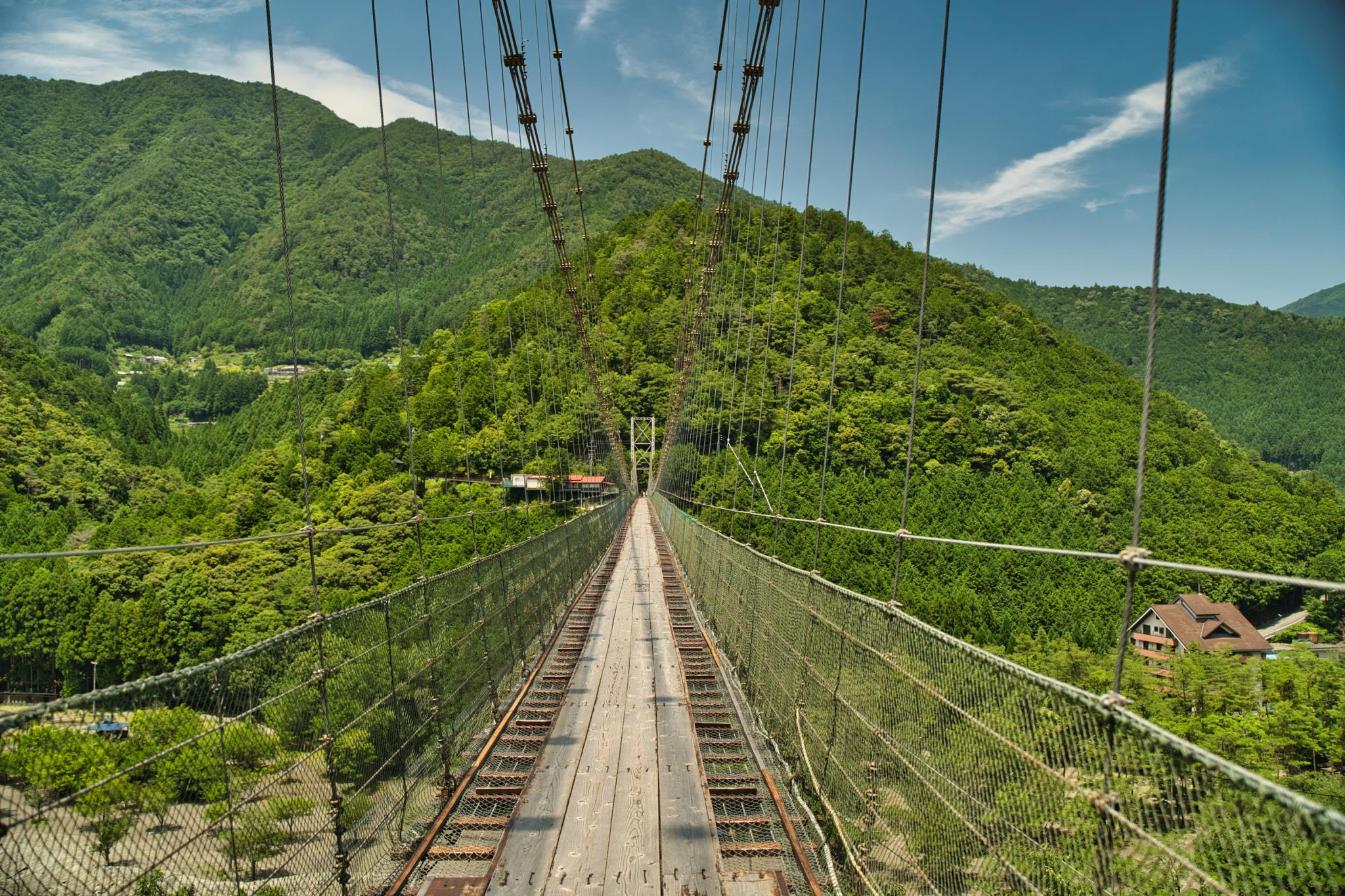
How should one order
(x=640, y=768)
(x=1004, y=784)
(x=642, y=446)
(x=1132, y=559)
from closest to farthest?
(x=1132, y=559)
(x=1004, y=784)
(x=640, y=768)
(x=642, y=446)

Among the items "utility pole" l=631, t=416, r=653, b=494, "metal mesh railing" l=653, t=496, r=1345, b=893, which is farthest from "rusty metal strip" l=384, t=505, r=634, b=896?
"utility pole" l=631, t=416, r=653, b=494

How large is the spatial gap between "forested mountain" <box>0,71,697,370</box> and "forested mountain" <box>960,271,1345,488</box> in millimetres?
44614

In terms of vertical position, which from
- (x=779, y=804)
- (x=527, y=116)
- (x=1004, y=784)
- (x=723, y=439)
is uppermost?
(x=527, y=116)

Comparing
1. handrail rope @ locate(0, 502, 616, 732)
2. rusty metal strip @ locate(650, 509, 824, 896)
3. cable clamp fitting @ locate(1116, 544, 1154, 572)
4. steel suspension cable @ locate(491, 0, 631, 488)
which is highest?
steel suspension cable @ locate(491, 0, 631, 488)

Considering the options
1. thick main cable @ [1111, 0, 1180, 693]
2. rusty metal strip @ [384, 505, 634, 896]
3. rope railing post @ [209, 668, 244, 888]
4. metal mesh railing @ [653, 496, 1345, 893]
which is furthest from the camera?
rusty metal strip @ [384, 505, 634, 896]

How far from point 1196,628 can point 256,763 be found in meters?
33.9

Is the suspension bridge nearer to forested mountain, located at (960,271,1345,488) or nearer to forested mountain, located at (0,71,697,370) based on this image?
forested mountain, located at (0,71,697,370)

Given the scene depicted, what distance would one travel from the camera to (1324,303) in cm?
12656

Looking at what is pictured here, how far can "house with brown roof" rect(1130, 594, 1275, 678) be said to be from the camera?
88.3 ft

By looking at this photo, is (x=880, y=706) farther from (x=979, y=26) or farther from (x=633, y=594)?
(x=979, y=26)

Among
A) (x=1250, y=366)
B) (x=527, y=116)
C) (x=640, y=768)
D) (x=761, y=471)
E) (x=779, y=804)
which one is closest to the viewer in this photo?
(x=779, y=804)

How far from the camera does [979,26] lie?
27.1ft

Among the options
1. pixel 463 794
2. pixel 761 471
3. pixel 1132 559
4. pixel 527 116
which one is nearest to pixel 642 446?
pixel 761 471

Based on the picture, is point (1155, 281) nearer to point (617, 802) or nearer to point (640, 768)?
Answer: point (617, 802)
